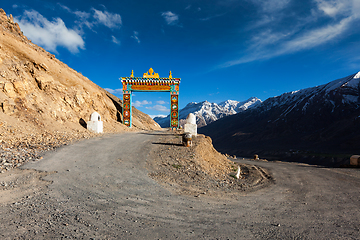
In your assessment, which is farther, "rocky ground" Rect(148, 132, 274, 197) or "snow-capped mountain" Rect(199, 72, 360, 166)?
"snow-capped mountain" Rect(199, 72, 360, 166)

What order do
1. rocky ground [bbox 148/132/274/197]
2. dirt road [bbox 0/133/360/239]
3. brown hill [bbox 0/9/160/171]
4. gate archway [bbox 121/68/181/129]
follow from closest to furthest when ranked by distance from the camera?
1. dirt road [bbox 0/133/360/239]
2. rocky ground [bbox 148/132/274/197]
3. brown hill [bbox 0/9/160/171]
4. gate archway [bbox 121/68/181/129]

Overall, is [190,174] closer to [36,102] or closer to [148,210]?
[148,210]

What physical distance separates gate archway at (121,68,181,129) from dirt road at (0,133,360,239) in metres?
17.3

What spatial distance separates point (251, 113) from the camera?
134375 millimetres

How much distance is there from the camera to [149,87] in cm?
2575

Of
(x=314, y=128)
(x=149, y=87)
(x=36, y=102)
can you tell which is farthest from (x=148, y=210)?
(x=314, y=128)

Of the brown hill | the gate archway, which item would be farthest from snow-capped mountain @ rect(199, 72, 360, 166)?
the brown hill

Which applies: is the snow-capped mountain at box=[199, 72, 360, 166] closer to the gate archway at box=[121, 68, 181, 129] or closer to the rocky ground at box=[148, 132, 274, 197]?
the gate archway at box=[121, 68, 181, 129]

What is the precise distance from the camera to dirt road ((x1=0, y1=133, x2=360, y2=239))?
3818 mm

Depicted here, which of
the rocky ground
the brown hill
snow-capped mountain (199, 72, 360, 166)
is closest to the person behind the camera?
the rocky ground

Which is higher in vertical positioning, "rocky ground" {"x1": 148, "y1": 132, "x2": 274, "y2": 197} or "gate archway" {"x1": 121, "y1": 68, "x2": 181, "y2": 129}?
"gate archway" {"x1": 121, "y1": 68, "x2": 181, "y2": 129}

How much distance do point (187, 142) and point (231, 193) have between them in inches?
219

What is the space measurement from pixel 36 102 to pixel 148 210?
13408 mm

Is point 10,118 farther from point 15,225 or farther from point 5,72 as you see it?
point 15,225
